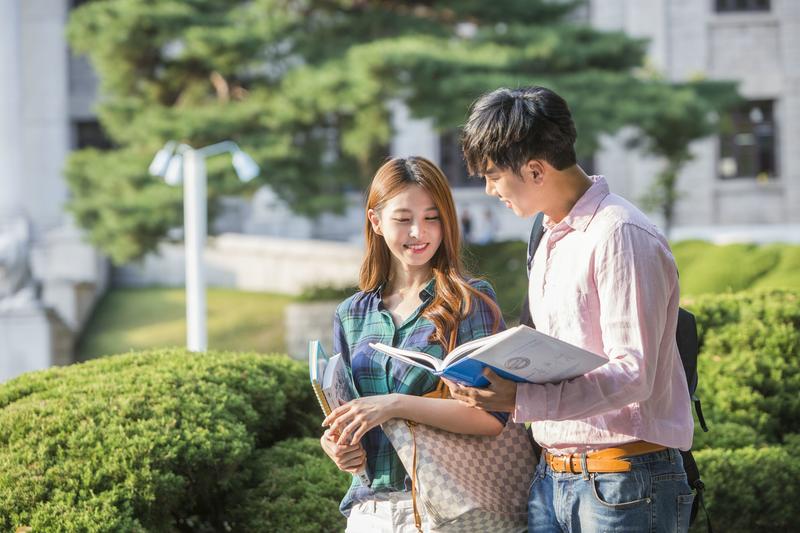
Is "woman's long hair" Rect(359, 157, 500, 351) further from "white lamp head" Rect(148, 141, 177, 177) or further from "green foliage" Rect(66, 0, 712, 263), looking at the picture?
"green foliage" Rect(66, 0, 712, 263)

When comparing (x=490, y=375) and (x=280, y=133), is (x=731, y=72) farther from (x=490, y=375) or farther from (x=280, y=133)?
(x=490, y=375)

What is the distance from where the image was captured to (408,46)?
1527 centimetres

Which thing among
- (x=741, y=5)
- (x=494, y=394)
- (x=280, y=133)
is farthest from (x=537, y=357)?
(x=741, y=5)

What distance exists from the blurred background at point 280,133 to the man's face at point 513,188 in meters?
7.27

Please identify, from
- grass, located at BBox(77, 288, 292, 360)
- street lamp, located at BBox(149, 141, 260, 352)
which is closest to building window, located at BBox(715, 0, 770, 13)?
grass, located at BBox(77, 288, 292, 360)

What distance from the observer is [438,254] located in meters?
3.15

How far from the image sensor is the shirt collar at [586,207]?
2.61m

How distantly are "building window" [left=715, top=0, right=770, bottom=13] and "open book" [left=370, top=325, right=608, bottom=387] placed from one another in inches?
1059

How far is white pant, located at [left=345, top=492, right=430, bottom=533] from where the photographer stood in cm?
292

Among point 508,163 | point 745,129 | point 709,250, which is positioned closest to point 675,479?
point 508,163

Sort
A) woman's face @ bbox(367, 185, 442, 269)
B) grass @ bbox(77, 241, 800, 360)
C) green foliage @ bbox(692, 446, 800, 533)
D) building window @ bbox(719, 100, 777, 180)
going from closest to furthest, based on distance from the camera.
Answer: woman's face @ bbox(367, 185, 442, 269)
green foliage @ bbox(692, 446, 800, 533)
grass @ bbox(77, 241, 800, 360)
building window @ bbox(719, 100, 777, 180)

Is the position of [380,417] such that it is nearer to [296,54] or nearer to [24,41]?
[296,54]

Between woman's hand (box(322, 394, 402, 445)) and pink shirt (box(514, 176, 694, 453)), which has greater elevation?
pink shirt (box(514, 176, 694, 453))

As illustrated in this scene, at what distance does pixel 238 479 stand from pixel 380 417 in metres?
1.75
